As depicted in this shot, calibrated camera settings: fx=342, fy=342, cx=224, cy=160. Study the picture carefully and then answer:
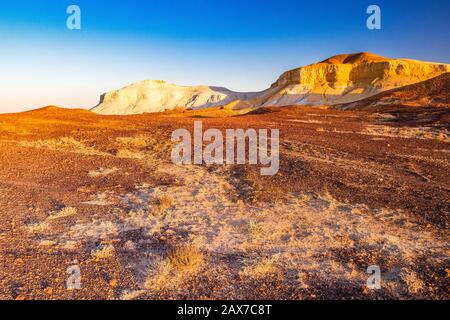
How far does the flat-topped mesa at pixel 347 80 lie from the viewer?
8069 centimetres

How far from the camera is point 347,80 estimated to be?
89500 mm

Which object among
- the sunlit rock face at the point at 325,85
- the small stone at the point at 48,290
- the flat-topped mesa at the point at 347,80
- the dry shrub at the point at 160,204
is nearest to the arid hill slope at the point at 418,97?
the sunlit rock face at the point at 325,85

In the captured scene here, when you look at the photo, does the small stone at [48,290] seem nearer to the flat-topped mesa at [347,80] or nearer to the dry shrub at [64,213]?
the dry shrub at [64,213]

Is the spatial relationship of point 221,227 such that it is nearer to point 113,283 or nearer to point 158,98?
point 113,283

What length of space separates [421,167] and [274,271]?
9.91 metres

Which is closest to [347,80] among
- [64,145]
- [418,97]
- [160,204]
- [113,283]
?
[418,97]

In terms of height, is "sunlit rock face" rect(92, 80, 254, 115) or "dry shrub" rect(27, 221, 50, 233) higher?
"sunlit rock face" rect(92, 80, 254, 115)

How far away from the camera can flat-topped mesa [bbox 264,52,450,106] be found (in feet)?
265

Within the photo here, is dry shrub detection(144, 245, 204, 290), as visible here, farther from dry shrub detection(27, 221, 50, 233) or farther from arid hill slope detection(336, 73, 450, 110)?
arid hill slope detection(336, 73, 450, 110)

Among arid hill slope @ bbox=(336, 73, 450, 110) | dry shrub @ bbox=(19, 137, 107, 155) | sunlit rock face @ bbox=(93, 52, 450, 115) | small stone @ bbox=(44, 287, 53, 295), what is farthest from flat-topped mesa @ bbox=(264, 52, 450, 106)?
small stone @ bbox=(44, 287, 53, 295)

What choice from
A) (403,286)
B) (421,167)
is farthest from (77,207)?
(421,167)

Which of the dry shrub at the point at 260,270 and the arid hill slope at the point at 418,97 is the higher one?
the arid hill slope at the point at 418,97
